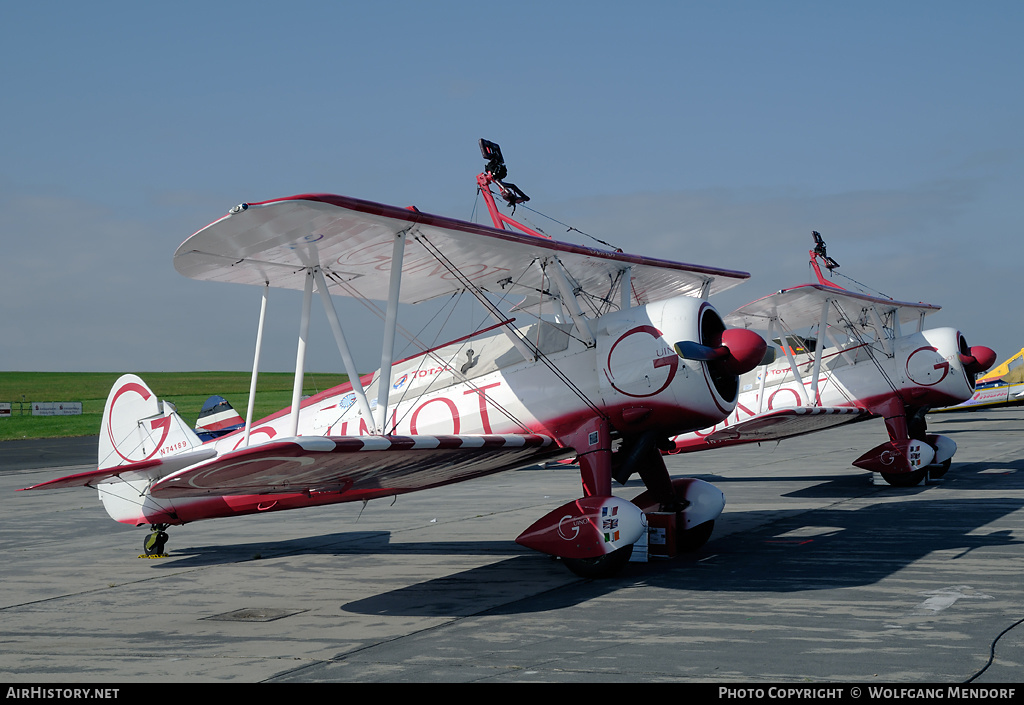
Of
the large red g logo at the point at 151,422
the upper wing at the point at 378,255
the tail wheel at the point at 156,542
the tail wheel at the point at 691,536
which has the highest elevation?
the upper wing at the point at 378,255

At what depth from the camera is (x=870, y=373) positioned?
56.6 feet

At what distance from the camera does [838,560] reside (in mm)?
8945

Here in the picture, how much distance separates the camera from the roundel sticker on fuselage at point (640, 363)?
28.8 feet

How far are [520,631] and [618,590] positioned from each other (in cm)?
179

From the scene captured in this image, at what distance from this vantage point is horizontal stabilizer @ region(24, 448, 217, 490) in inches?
338

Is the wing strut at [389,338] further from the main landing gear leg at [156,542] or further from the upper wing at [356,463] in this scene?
the main landing gear leg at [156,542]

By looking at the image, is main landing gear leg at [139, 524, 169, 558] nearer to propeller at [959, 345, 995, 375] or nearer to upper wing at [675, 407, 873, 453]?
upper wing at [675, 407, 873, 453]

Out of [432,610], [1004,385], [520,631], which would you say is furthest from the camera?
[1004,385]

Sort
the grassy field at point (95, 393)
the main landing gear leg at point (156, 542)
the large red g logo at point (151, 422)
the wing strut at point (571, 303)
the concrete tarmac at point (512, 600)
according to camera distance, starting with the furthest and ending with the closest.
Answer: the grassy field at point (95, 393)
the large red g logo at point (151, 422)
the main landing gear leg at point (156, 542)
the wing strut at point (571, 303)
the concrete tarmac at point (512, 600)

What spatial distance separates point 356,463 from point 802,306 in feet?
39.2

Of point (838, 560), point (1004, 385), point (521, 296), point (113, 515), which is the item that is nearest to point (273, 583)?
point (113, 515)

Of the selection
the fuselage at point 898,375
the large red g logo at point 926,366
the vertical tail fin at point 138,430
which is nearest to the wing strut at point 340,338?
the vertical tail fin at point 138,430

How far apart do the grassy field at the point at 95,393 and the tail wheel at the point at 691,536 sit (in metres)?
18.4
